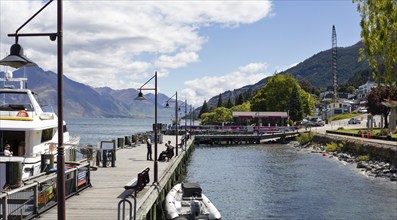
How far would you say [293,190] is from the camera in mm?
32094

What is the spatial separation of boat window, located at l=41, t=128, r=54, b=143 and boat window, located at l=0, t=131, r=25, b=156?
81.1 inches

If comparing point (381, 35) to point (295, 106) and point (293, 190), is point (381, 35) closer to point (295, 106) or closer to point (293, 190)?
point (293, 190)

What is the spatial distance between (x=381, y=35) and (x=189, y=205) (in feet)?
34.6

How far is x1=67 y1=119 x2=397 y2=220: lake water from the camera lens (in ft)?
81.5

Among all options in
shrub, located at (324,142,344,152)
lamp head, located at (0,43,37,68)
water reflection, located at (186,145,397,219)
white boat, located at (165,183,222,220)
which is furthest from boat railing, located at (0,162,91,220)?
shrub, located at (324,142,344,152)

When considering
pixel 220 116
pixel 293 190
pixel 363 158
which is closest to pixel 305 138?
pixel 363 158

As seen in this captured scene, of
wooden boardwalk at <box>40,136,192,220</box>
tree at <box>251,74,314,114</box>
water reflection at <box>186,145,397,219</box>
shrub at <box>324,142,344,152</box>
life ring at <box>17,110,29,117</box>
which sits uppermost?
tree at <box>251,74,314,114</box>

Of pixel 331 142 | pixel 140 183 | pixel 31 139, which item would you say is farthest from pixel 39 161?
pixel 331 142

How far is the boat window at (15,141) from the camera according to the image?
21.6 metres

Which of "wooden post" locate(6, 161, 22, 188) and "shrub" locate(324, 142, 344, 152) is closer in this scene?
"wooden post" locate(6, 161, 22, 188)

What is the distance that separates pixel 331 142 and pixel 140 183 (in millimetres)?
50175

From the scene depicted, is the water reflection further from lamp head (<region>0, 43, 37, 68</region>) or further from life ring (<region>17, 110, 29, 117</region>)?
lamp head (<region>0, 43, 37, 68</region>)

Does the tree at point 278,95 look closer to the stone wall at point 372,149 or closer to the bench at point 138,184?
the stone wall at point 372,149

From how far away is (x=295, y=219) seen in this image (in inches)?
918
